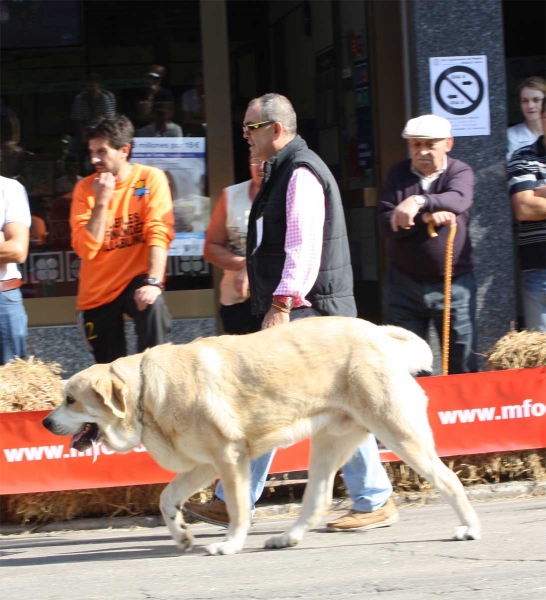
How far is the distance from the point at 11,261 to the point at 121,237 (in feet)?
2.29

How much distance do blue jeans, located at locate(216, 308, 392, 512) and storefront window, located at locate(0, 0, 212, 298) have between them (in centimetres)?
325

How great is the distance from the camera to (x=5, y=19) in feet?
28.2

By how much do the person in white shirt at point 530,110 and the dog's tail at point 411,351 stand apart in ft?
10.7

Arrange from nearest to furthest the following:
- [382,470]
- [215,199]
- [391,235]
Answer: [382,470], [391,235], [215,199]

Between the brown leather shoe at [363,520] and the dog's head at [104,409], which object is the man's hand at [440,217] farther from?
the dog's head at [104,409]

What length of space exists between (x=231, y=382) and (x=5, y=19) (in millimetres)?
4909

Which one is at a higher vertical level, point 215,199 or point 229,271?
point 215,199

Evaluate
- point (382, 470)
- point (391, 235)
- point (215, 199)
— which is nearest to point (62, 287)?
point (215, 199)

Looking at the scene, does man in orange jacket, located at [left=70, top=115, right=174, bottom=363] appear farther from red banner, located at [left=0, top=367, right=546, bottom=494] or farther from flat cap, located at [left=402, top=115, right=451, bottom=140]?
flat cap, located at [left=402, top=115, right=451, bottom=140]

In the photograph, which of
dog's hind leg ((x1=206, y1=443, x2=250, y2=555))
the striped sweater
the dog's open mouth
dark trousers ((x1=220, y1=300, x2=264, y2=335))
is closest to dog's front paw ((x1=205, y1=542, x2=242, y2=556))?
dog's hind leg ((x1=206, y1=443, x2=250, y2=555))

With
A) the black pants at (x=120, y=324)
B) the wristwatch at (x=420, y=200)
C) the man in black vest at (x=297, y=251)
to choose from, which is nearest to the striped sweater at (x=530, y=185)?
the wristwatch at (x=420, y=200)

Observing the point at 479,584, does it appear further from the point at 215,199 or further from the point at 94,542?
the point at 215,199

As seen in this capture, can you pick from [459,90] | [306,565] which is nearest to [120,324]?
[306,565]

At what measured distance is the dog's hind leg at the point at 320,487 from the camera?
17.5 ft
